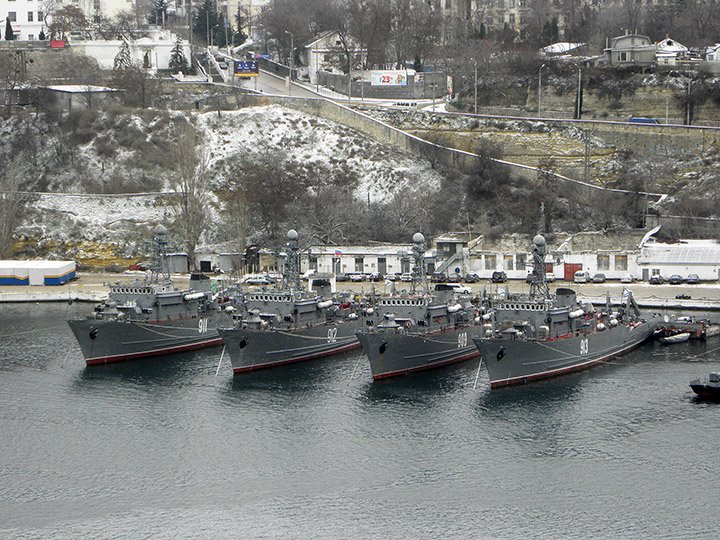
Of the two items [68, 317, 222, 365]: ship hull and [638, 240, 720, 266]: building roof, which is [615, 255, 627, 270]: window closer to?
[638, 240, 720, 266]: building roof

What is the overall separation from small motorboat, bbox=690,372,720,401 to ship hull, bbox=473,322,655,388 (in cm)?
797

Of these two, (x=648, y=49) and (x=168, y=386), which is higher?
(x=648, y=49)

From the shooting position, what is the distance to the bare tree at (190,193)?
9175 cm

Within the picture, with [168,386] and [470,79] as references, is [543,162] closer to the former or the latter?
[470,79]

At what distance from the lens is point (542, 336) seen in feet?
200

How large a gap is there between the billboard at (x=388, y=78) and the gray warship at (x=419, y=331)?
54283 millimetres

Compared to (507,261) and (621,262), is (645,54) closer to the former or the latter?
(621,262)

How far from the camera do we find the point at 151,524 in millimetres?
42875

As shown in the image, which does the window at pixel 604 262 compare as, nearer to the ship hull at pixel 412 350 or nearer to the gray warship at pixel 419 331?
the gray warship at pixel 419 331

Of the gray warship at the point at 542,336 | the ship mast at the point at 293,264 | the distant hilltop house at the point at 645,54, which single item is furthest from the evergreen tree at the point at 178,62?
the gray warship at the point at 542,336

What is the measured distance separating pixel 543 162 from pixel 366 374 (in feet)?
142

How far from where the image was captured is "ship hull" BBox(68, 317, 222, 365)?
65.4 meters

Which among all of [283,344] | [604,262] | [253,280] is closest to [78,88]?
[253,280]

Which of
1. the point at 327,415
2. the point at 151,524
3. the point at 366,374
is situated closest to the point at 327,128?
the point at 366,374
